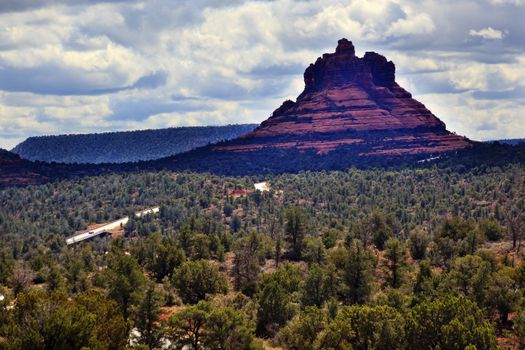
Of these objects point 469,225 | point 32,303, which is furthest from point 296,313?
point 469,225

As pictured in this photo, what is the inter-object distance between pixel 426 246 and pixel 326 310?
5059cm

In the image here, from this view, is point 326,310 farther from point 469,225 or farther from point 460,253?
point 469,225

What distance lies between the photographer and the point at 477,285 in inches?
3615

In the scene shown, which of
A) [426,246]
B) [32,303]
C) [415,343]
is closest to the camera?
[32,303]

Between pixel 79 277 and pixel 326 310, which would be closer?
pixel 326 310

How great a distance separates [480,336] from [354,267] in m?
32.3

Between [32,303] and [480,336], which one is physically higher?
[32,303]

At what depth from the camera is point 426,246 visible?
427 ft

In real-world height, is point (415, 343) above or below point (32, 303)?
below

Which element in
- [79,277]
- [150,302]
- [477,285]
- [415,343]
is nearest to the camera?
[415,343]

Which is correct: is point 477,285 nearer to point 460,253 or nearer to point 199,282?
point 460,253

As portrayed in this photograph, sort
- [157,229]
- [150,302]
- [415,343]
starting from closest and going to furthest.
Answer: [415,343] < [150,302] < [157,229]

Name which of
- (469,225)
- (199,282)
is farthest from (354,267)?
(469,225)

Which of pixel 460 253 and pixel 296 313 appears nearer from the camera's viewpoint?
pixel 296 313
